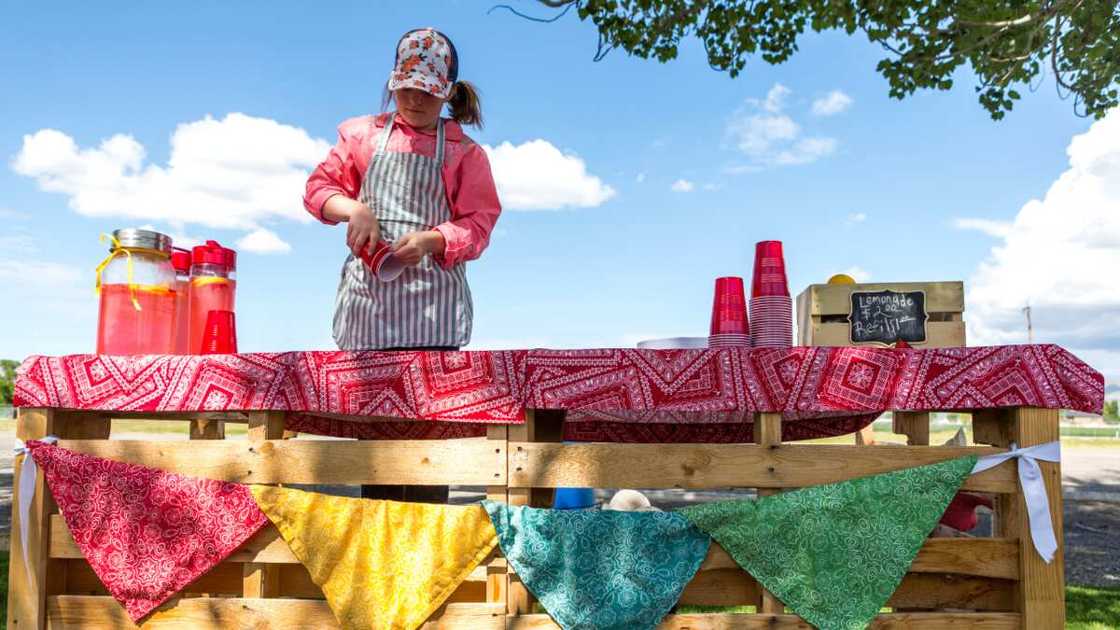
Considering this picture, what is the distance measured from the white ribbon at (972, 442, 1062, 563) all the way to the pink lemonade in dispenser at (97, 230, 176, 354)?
2.55m

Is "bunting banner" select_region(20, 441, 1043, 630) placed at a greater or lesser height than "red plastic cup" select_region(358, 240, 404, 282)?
lesser

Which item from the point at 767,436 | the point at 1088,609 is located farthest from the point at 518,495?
the point at 1088,609

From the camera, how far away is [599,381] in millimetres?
Result: 2170

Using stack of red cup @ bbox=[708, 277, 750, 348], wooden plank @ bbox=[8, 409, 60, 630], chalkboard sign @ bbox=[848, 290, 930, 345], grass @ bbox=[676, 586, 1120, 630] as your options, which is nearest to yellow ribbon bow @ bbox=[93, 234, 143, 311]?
wooden plank @ bbox=[8, 409, 60, 630]

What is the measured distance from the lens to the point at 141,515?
2.30m

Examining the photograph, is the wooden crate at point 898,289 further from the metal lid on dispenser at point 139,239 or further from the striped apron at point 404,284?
the metal lid on dispenser at point 139,239

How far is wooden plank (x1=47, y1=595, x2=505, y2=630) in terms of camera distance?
7.05 ft

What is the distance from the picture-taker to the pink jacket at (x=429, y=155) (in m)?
2.49

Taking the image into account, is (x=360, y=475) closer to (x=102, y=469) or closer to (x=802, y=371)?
(x=102, y=469)

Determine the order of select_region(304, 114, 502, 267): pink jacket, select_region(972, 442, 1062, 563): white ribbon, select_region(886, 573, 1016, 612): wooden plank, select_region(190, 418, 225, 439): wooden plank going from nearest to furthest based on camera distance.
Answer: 1. select_region(972, 442, 1062, 563): white ribbon
2. select_region(886, 573, 1016, 612): wooden plank
3. select_region(304, 114, 502, 267): pink jacket
4. select_region(190, 418, 225, 439): wooden plank

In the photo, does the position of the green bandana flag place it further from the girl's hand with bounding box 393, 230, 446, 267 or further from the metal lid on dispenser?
the metal lid on dispenser

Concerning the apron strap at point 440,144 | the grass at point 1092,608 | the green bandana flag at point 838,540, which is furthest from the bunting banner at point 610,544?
the grass at point 1092,608

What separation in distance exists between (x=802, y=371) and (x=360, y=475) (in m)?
1.30

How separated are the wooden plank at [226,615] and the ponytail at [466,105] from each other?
5.29 ft
